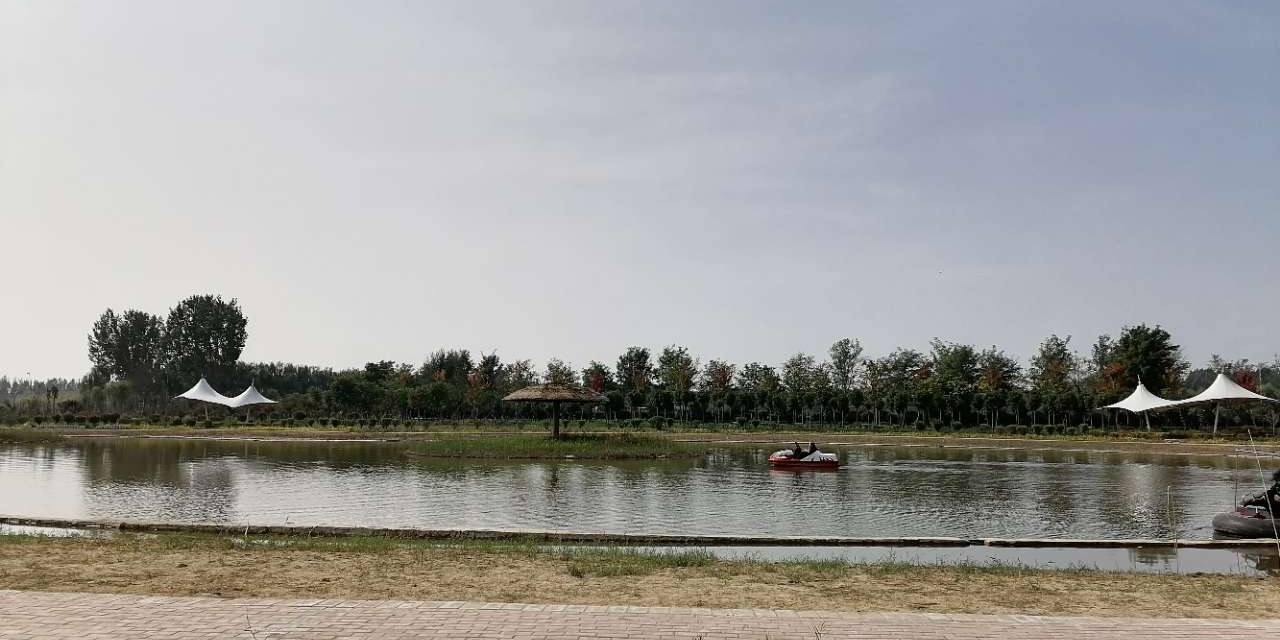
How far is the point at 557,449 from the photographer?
3438 centimetres

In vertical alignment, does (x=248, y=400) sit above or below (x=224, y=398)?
below

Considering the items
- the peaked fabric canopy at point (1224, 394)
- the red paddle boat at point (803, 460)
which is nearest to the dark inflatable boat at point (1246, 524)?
the red paddle boat at point (803, 460)

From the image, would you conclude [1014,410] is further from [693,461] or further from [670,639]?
[670,639]

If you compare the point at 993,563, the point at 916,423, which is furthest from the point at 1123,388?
the point at 993,563

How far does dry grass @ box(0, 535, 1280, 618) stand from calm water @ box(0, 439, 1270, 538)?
175 inches

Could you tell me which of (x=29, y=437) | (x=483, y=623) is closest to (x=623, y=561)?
(x=483, y=623)

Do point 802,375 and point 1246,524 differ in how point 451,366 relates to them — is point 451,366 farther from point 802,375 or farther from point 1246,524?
point 1246,524

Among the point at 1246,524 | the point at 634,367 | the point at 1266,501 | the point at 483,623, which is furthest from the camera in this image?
the point at 634,367

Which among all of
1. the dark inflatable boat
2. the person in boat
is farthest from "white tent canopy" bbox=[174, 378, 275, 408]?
the person in boat

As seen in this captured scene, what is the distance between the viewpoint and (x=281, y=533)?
14031mm

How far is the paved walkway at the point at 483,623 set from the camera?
23.5 ft

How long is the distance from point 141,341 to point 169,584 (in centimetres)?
10300

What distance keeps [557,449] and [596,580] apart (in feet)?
81.6

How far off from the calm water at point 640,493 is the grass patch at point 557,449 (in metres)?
1.77
